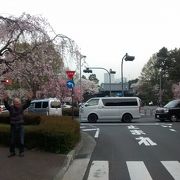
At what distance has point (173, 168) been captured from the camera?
11.4m

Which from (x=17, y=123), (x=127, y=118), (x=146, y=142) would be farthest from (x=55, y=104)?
(x=17, y=123)

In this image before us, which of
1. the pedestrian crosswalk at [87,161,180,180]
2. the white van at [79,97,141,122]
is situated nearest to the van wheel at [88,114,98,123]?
the white van at [79,97,141,122]

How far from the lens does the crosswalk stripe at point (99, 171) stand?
1027cm

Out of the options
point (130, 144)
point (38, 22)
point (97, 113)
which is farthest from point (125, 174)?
point (97, 113)

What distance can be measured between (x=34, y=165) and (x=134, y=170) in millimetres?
2318

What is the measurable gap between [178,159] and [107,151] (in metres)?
2.92

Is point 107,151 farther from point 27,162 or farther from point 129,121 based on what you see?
point 129,121

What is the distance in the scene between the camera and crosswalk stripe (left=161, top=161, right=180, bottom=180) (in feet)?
34.1

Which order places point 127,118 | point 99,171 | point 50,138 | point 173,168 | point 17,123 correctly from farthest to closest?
1. point 127,118
2. point 50,138
3. point 17,123
4. point 173,168
5. point 99,171

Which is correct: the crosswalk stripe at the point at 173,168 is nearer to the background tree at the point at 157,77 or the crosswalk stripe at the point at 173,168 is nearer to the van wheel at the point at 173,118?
the van wheel at the point at 173,118

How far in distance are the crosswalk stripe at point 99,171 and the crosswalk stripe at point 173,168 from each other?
143 cm

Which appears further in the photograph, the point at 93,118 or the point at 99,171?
the point at 93,118

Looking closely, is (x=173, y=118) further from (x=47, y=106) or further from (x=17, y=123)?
(x=17, y=123)

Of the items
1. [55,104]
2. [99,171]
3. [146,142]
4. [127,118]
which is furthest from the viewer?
[55,104]
